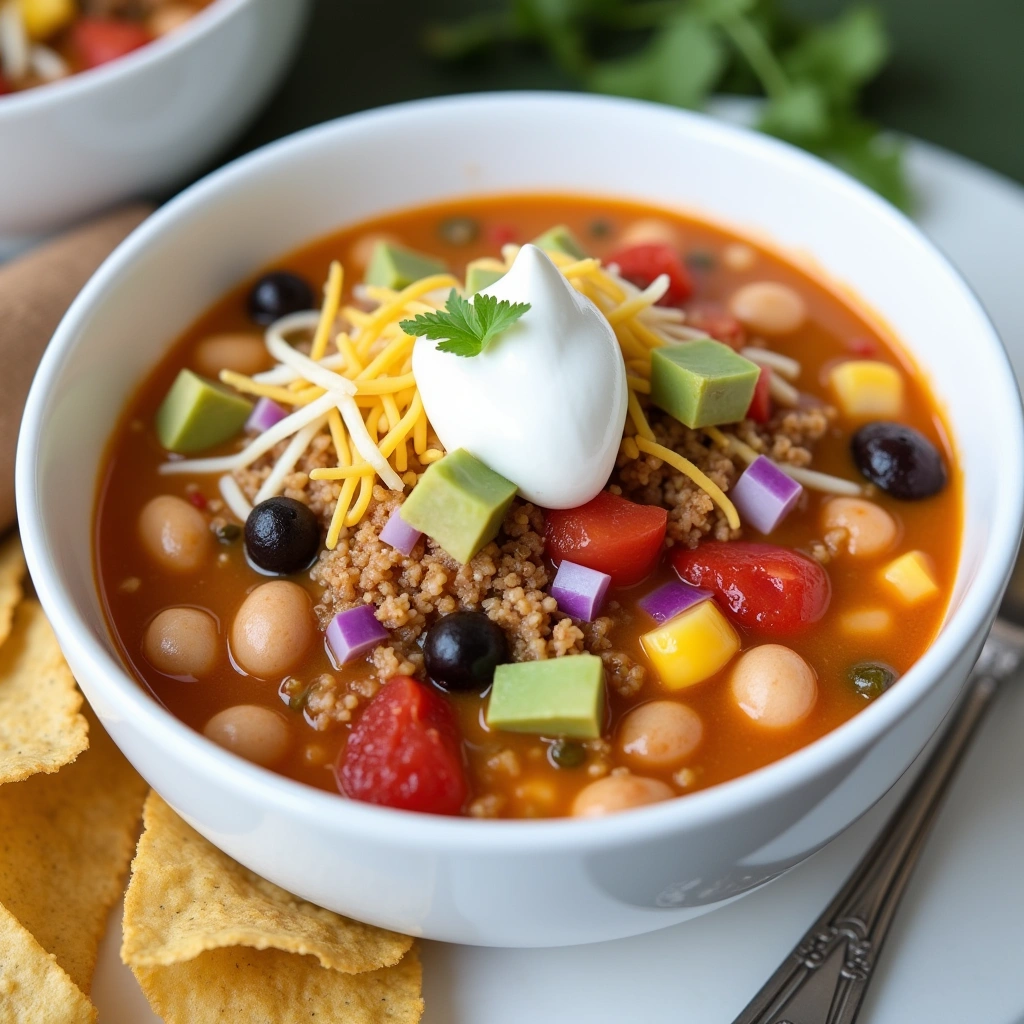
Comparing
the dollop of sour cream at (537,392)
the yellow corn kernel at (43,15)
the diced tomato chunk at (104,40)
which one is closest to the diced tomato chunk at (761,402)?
the dollop of sour cream at (537,392)

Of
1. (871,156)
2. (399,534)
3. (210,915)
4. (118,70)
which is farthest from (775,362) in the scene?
(118,70)

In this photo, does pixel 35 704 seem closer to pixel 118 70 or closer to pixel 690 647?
pixel 690 647

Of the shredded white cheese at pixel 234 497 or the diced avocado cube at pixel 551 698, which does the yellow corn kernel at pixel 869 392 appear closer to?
the diced avocado cube at pixel 551 698

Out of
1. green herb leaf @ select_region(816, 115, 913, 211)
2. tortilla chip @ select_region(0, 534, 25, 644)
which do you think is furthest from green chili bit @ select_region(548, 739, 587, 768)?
green herb leaf @ select_region(816, 115, 913, 211)

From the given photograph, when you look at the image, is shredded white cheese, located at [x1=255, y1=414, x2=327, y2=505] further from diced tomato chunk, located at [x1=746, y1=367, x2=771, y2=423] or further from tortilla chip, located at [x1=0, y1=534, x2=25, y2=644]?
diced tomato chunk, located at [x1=746, y1=367, x2=771, y2=423]

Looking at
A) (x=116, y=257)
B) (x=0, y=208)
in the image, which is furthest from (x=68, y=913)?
(x=0, y=208)

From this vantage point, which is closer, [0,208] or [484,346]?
[484,346]

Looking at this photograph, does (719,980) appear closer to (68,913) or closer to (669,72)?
(68,913)
